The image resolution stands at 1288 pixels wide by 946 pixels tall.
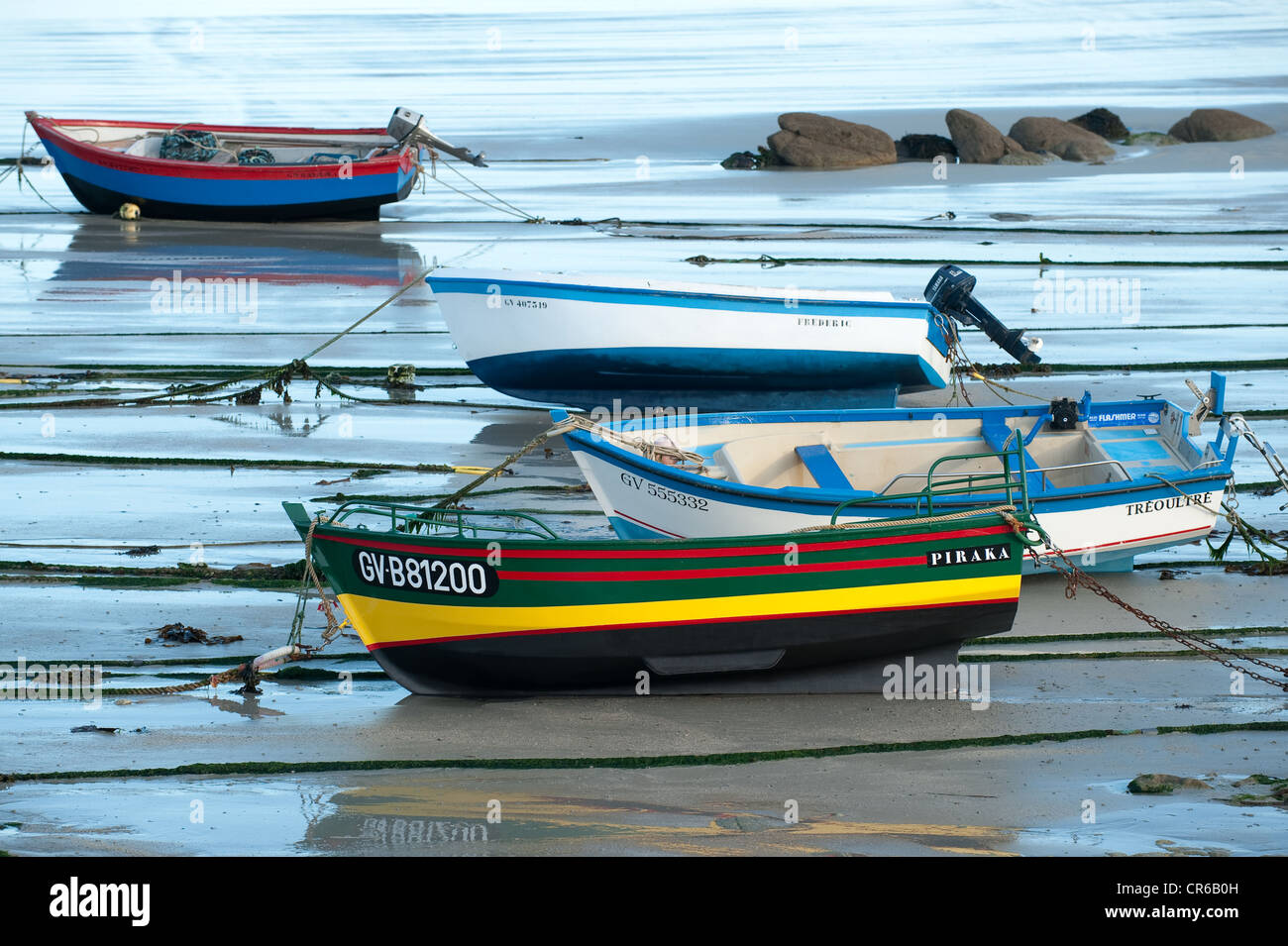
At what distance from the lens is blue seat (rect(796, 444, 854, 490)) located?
33.6ft

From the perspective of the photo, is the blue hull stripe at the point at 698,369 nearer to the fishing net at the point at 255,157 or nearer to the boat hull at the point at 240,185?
the boat hull at the point at 240,185

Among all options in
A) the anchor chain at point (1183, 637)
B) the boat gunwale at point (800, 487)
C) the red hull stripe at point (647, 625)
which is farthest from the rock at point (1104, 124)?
the red hull stripe at point (647, 625)

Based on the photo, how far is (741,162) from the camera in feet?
98.7

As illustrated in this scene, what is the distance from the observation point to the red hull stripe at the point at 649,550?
26.6 feet

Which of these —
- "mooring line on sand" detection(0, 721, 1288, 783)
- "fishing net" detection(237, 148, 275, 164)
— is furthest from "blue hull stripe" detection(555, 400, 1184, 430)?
"fishing net" detection(237, 148, 275, 164)

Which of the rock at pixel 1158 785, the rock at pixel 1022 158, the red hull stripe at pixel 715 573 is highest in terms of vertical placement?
the rock at pixel 1022 158

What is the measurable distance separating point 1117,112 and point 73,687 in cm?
3053

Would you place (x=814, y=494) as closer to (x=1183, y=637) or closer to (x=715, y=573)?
(x=715, y=573)

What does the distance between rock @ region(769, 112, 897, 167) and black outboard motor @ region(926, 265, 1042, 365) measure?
1543 cm

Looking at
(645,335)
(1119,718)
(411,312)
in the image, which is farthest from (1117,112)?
(1119,718)

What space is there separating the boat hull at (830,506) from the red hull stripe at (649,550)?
746 millimetres

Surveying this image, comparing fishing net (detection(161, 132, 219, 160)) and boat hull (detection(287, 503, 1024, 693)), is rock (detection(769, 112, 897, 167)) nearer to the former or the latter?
fishing net (detection(161, 132, 219, 160))

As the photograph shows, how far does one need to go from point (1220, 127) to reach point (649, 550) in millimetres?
25810

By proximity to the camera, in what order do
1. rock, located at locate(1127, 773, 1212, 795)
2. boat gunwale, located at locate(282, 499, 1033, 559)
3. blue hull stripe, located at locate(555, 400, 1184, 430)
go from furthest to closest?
blue hull stripe, located at locate(555, 400, 1184, 430) → boat gunwale, located at locate(282, 499, 1033, 559) → rock, located at locate(1127, 773, 1212, 795)
